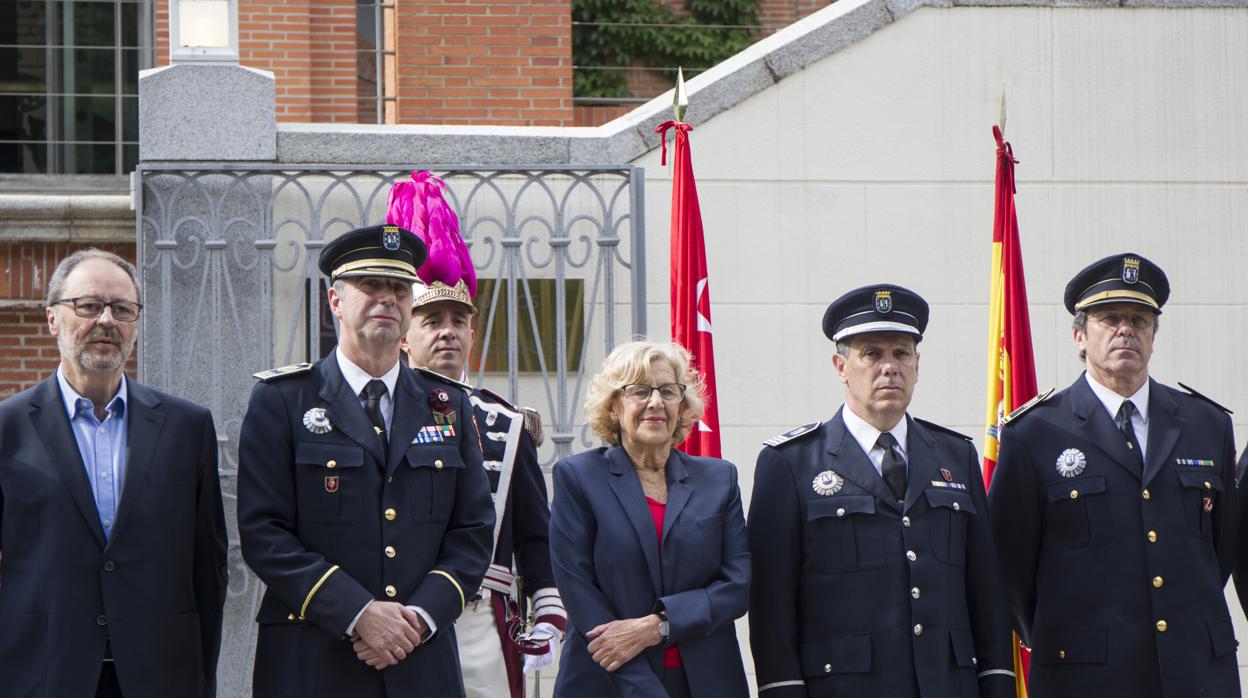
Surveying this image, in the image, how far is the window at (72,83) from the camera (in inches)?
363

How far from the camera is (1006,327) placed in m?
5.91

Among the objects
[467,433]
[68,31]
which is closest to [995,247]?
[467,433]

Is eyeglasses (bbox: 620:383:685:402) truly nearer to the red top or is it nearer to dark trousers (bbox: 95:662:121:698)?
the red top

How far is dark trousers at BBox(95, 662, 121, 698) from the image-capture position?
3.87 m

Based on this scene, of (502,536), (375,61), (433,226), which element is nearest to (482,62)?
(375,61)

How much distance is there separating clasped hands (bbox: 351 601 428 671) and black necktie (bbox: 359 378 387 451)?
1.42ft

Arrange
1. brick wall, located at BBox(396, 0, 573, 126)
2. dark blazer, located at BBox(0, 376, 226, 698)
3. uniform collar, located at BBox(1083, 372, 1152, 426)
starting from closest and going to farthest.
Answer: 1. dark blazer, located at BBox(0, 376, 226, 698)
2. uniform collar, located at BBox(1083, 372, 1152, 426)
3. brick wall, located at BBox(396, 0, 573, 126)

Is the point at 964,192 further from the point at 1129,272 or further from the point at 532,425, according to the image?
the point at 532,425

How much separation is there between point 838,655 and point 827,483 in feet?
1.48

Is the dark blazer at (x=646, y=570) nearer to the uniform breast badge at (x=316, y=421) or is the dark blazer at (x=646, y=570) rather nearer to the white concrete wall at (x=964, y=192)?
the uniform breast badge at (x=316, y=421)

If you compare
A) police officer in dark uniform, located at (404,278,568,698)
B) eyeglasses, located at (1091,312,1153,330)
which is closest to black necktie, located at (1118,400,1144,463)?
eyeglasses, located at (1091,312,1153,330)

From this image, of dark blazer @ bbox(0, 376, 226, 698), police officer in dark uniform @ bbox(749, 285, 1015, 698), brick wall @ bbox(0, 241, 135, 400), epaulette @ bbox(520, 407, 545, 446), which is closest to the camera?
dark blazer @ bbox(0, 376, 226, 698)

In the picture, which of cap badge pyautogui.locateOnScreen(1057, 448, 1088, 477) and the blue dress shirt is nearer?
the blue dress shirt

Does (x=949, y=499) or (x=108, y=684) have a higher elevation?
(x=949, y=499)
